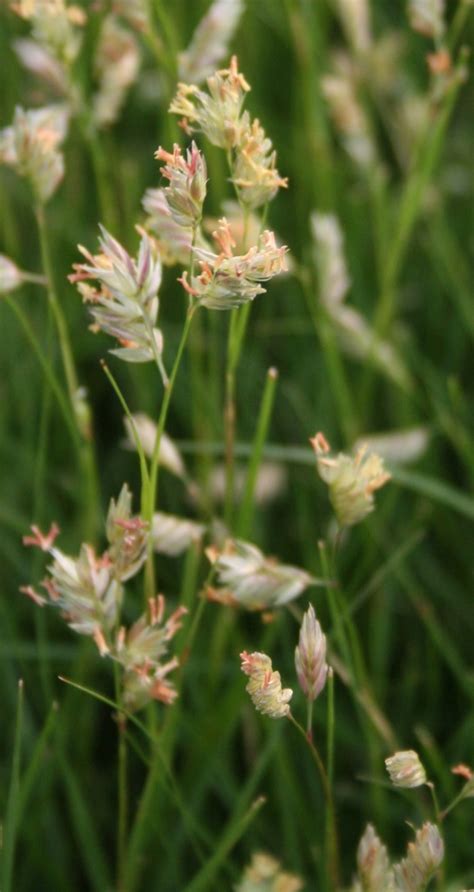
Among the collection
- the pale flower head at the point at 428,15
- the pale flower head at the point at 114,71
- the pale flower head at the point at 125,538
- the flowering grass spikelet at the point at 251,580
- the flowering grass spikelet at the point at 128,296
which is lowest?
the flowering grass spikelet at the point at 251,580

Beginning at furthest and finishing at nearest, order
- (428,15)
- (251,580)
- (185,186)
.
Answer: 1. (428,15)
2. (251,580)
3. (185,186)

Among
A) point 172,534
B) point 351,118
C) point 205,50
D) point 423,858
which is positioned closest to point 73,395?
point 172,534

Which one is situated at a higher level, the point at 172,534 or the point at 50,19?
the point at 50,19

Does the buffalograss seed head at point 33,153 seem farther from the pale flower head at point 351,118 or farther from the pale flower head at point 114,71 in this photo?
the pale flower head at point 351,118

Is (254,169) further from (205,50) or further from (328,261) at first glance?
(328,261)

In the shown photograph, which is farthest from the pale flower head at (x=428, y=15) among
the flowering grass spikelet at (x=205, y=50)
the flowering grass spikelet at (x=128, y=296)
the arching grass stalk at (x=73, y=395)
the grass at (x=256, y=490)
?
the flowering grass spikelet at (x=128, y=296)

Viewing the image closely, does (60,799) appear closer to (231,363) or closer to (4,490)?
(4,490)
